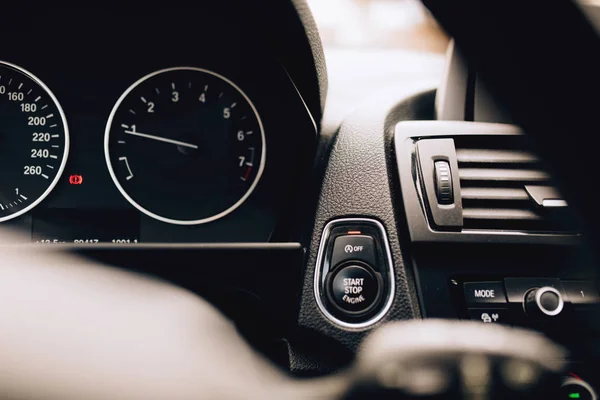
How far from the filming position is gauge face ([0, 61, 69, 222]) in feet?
6.20

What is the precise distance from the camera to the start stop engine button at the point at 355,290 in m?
1.44

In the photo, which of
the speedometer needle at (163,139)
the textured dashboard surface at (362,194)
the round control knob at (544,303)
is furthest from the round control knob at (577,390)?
the speedometer needle at (163,139)

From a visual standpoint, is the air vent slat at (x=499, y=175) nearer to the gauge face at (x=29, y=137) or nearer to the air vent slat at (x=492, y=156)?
the air vent slat at (x=492, y=156)

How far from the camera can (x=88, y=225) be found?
6.13 feet

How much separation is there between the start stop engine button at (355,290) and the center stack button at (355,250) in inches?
0.9

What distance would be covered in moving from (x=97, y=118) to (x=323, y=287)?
838 millimetres

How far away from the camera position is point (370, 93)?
172cm

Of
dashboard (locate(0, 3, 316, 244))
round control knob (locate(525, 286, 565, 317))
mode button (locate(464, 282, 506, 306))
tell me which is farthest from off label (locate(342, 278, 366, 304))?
dashboard (locate(0, 3, 316, 244))

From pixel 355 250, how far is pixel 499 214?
0.31 meters

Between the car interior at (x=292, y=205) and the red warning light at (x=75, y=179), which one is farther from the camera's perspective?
the red warning light at (x=75, y=179)

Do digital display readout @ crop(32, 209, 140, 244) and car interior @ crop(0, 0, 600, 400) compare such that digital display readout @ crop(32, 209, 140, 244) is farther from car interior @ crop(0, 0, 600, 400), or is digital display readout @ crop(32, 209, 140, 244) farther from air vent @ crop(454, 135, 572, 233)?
air vent @ crop(454, 135, 572, 233)

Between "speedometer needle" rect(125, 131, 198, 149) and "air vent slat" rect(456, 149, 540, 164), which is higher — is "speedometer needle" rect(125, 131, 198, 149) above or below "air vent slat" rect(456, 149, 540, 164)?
below

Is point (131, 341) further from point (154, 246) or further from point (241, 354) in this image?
point (154, 246)

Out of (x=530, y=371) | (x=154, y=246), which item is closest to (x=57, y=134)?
(x=154, y=246)
